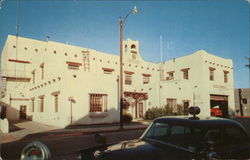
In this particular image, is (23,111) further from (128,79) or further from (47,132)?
(47,132)

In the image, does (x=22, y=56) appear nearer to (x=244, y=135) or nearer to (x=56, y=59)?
(x=56, y=59)

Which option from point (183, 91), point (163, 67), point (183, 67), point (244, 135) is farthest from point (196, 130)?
point (163, 67)

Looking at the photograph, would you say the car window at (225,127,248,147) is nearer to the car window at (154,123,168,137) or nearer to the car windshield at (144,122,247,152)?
the car windshield at (144,122,247,152)

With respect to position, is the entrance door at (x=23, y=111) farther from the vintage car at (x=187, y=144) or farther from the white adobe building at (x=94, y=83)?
the vintage car at (x=187, y=144)

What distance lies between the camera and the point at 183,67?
26.2 meters

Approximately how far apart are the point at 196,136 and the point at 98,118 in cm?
1497

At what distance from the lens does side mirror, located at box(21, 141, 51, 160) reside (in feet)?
6.28

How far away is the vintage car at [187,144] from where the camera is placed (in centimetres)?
259

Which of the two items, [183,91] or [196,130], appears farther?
[183,91]

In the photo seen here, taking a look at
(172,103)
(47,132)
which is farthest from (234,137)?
(172,103)

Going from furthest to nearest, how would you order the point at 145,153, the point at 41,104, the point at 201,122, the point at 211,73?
the point at 211,73 < the point at 41,104 < the point at 201,122 < the point at 145,153

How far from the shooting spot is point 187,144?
2812 mm

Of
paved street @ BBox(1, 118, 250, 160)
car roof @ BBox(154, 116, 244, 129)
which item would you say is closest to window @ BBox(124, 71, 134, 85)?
paved street @ BBox(1, 118, 250, 160)

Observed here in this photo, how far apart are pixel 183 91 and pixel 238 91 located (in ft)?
59.4
